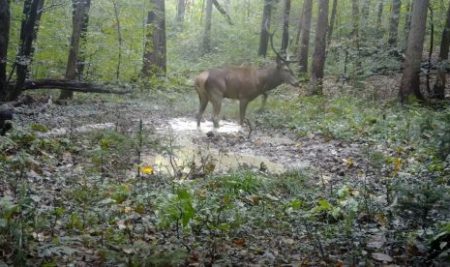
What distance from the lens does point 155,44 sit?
2223 centimetres

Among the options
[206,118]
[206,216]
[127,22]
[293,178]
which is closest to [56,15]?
[127,22]

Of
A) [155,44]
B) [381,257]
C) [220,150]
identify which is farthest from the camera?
[155,44]

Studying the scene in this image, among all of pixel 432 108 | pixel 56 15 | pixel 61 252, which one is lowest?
pixel 61 252

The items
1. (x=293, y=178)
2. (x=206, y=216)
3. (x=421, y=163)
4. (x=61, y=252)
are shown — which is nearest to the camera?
(x=61, y=252)

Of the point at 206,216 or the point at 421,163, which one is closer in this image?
the point at 206,216

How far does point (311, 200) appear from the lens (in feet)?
21.5

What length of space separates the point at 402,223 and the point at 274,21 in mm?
27614

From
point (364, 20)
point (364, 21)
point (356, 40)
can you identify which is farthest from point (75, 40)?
point (364, 20)

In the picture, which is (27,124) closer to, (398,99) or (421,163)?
(421,163)

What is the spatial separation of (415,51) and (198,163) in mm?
9405

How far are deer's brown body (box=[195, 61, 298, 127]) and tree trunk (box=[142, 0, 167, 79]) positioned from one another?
22.5 ft

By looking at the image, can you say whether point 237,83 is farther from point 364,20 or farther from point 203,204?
point 364,20

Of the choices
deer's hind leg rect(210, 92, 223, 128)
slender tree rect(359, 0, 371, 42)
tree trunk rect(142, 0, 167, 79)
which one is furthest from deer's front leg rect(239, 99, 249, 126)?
slender tree rect(359, 0, 371, 42)

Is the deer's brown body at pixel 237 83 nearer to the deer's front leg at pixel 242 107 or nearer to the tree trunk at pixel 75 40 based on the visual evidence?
the deer's front leg at pixel 242 107
